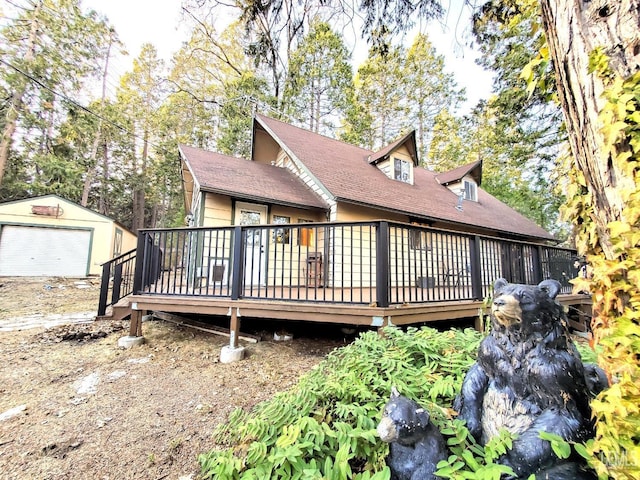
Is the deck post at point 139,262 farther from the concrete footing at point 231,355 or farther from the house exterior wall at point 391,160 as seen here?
the house exterior wall at point 391,160

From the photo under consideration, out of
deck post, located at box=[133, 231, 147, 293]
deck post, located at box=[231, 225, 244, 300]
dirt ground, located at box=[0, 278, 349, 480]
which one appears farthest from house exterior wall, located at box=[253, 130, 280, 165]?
dirt ground, located at box=[0, 278, 349, 480]

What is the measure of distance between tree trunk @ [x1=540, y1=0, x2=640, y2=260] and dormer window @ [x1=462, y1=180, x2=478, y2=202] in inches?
484

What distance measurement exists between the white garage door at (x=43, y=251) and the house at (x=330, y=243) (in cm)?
715

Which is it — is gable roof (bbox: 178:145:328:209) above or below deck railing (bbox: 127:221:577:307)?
above

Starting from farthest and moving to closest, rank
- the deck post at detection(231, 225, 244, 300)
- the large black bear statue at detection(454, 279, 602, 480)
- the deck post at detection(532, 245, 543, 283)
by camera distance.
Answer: the deck post at detection(532, 245, 543, 283) → the deck post at detection(231, 225, 244, 300) → the large black bear statue at detection(454, 279, 602, 480)

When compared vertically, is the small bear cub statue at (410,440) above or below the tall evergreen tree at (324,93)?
below

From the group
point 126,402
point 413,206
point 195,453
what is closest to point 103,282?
point 126,402

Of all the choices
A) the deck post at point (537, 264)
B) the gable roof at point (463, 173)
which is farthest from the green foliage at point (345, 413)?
the gable roof at point (463, 173)

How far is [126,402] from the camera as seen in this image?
119 inches

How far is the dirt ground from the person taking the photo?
86.0 inches

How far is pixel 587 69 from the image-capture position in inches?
42.1

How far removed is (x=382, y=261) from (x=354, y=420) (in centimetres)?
226

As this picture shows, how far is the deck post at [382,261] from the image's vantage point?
378cm

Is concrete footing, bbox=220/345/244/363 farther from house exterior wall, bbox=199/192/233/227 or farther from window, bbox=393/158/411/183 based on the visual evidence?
window, bbox=393/158/411/183
